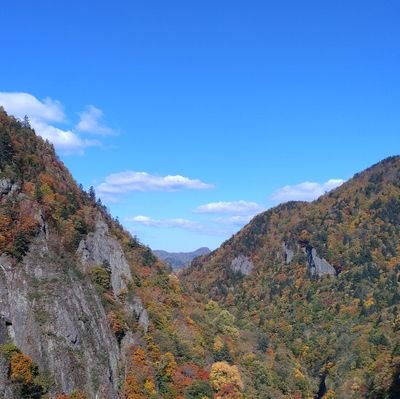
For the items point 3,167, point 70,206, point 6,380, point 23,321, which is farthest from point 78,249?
point 6,380

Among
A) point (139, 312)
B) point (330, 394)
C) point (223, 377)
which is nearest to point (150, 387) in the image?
point (139, 312)

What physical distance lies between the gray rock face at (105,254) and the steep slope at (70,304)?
0.20 m

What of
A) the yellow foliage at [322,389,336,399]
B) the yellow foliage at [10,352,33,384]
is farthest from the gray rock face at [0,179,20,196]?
the yellow foliage at [322,389,336,399]

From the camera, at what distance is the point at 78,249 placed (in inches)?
3233

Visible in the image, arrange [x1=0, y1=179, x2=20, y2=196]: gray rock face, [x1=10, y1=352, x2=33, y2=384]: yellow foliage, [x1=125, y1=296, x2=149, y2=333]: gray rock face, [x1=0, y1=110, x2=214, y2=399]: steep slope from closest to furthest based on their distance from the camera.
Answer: [x1=10, y1=352, x2=33, y2=384]: yellow foliage → [x1=0, y1=110, x2=214, y2=399]: steep slope → [x1=0, y1=179, x2=20, y2=196]: gray rock face → [x1=125, y1=296, x2=149, y2=333]: gray rock face

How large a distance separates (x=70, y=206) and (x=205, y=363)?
112 ft

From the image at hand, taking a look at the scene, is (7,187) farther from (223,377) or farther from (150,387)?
(223,377)

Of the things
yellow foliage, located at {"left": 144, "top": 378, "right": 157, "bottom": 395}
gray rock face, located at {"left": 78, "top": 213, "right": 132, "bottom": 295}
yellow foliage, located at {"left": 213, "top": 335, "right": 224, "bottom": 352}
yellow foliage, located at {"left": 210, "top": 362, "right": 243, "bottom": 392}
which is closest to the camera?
yellow foliage, located at {"left": 144, "top": 378, "right": 157, "bottom": 395}

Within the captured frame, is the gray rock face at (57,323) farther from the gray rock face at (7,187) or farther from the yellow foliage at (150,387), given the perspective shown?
the gray rock face at (7,187)

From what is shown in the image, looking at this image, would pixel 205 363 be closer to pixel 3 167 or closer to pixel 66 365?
pixel 66 365

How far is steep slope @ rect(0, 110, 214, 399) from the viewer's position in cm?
5766

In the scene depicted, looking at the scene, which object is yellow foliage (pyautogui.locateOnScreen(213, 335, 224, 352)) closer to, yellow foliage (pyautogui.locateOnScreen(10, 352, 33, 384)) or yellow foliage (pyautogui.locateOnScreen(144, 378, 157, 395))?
yellow foliage (pyautogui.locateOnScreen(144, 378, 157, 395))

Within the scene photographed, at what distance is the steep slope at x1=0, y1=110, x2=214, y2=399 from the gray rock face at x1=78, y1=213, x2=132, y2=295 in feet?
0.64

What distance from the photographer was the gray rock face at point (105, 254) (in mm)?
83875
